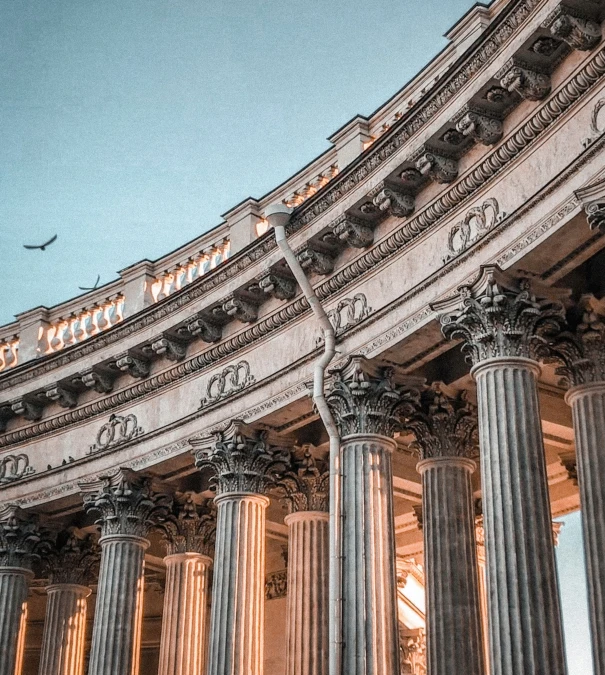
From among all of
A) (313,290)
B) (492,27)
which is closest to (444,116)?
(492,27)

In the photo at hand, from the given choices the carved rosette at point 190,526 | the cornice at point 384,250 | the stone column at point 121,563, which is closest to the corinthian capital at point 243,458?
the cornice at point 384,250

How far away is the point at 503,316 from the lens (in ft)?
56.5

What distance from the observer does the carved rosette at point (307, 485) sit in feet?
77.0

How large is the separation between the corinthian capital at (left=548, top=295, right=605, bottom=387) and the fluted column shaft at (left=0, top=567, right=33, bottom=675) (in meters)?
14.5

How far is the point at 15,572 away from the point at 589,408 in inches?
584

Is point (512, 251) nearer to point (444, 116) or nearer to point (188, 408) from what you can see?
point (444, 116)

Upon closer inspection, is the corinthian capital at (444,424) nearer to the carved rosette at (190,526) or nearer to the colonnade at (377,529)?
the colonnade at (377,529)

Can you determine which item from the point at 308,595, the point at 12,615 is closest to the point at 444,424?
the point at 308,595

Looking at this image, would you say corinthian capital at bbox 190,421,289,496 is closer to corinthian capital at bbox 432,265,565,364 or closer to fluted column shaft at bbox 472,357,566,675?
corinthian capital at bbox 432,265,565,364

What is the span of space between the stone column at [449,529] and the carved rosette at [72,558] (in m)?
10.6

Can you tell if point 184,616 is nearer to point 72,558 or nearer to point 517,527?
point 72,558

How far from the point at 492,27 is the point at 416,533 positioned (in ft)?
50.2

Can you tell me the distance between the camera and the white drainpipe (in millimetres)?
18312

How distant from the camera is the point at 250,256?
22.7m
